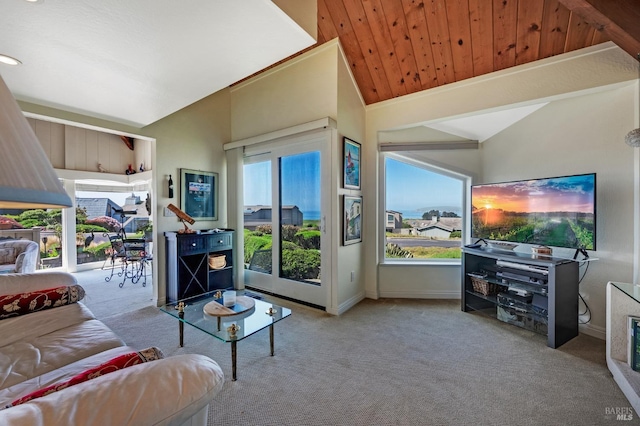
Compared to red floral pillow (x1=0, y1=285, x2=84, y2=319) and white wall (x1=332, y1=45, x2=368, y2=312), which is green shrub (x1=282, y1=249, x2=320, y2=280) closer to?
white wall (x1=332, y1=45, x2=368, y2=312)

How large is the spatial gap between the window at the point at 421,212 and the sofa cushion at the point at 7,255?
17.2 feet

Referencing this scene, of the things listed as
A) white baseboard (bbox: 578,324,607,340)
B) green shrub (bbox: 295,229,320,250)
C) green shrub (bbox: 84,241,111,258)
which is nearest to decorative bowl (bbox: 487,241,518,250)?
white baseboard (bbox: 578,324,607,340)

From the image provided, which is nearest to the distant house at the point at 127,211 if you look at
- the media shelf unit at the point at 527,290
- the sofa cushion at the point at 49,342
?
the sofa cushion at the point at 49,342

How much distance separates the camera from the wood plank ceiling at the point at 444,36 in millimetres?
2406

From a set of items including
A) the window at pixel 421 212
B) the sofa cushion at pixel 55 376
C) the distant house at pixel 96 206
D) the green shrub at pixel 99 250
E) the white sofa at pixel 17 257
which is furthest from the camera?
the green shrub at pixel 99 250

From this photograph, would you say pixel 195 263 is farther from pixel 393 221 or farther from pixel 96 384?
pixel 96 384

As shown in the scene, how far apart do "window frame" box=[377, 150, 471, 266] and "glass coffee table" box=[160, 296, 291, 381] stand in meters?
1.93

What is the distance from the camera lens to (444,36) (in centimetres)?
278

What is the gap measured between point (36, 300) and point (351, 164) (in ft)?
9.92

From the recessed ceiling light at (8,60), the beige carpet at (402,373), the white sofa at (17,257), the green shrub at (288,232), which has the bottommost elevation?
the beige carpet at (402,373)

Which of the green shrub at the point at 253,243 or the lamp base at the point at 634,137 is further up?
the lamp base at the point at 634,137

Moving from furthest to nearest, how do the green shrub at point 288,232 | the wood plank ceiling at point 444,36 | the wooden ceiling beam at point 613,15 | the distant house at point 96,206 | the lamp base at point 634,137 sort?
the distant house at point 96,206 → the green shrub at point 288,232 → the wood plank ceiling at point 444,36 → the lamp base at point 634,137 → the wooden ceiling beam at point 613,15

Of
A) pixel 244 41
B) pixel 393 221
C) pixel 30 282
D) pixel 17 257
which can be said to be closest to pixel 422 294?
pixel 393 221

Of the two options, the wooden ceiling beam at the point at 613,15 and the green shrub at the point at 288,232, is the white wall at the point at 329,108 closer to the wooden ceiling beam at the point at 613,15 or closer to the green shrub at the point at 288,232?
the green shrub at the point at 288,232
